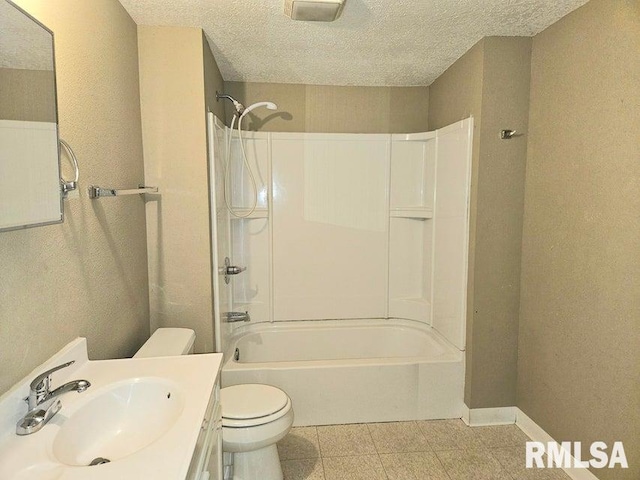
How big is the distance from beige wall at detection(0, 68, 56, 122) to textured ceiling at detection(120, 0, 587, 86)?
96 cm

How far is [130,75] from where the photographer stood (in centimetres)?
196

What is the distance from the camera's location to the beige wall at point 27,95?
1.01 m

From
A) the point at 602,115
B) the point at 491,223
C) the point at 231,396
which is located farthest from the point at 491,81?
the point at 231,396

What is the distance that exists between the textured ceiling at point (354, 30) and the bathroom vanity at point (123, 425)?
162cm

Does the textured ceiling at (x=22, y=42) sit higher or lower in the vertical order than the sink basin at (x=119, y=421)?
higher

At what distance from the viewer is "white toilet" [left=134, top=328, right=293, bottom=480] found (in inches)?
68.6

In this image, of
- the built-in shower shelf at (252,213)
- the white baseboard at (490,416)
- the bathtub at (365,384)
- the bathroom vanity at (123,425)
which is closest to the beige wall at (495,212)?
the white baseboard at (490,416)

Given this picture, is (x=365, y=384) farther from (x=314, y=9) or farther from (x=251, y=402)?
(x=314, y=9)

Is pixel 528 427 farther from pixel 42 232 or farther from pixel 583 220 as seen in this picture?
pixel 42 232

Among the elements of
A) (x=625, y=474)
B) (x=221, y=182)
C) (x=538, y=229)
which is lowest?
(x=625, y=474)

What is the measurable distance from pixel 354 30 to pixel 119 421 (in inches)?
83.2

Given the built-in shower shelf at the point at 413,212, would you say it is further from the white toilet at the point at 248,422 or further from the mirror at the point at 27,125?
the mirror at the point at 27,125

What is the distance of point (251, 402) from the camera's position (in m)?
1.86

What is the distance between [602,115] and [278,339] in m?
2.45
